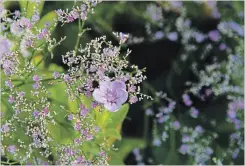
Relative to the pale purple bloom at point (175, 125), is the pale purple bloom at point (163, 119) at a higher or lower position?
higher

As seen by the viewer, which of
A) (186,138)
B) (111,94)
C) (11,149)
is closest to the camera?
(111,94)

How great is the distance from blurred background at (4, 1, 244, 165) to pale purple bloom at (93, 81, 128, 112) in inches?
19.4

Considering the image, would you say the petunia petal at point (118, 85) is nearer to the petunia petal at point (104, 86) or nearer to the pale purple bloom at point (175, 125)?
the petunia petal at point (104, 86)

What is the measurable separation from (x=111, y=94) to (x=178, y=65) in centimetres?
71

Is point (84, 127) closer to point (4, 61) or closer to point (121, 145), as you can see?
point (4, 61)

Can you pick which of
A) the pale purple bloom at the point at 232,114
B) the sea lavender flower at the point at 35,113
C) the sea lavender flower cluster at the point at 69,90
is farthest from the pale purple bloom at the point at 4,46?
the pale purple bloom at the point at 232,114

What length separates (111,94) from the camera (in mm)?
861

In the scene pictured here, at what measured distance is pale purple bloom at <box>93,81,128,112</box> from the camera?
2.83 ft

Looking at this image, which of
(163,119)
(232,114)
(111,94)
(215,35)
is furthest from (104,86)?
(215,35)

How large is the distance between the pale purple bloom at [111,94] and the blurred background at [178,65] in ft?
1.62

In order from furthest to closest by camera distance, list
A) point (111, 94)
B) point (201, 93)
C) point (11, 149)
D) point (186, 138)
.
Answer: point (201, 93)
point (186, 138)
point (11, 149)
point (111, 94)

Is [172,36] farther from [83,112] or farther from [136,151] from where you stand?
[83,112]

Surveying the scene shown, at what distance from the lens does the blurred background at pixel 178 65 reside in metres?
1.40

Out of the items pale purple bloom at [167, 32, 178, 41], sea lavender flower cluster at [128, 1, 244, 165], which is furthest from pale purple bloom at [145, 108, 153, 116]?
pale purple bloom at [167, 32, 178, 41]
